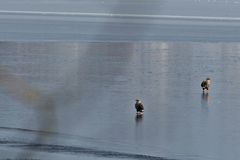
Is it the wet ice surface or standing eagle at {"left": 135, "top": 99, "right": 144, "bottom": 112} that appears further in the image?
standing eagle at {"left": 135, "top": 99, "right": 144, "bottom": 112}

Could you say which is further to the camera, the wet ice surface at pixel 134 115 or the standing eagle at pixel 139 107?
the standing eagle at pixel 139 107

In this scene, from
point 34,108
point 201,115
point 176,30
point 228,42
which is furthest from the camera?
point 176,30

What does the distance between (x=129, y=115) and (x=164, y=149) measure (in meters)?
2.84

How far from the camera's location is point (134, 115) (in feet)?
38.9

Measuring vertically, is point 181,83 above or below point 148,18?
below

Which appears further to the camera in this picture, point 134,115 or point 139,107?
point 139,107

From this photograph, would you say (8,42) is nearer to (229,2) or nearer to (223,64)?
(223,64)

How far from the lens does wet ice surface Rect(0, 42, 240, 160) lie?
3.67 meters

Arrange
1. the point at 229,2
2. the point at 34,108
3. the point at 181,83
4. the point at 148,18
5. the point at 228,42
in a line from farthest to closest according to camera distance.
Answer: the point at 229,2, the point at 228,42, the point at 181,83, the point at 148,18, the point at 34,108

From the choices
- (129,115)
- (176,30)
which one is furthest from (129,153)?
(176,30)

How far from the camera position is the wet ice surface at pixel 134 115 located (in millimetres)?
3674

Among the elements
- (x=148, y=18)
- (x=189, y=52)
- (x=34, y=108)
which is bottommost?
(x=189, y=52)

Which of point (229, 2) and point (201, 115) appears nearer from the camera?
point (201, 115)

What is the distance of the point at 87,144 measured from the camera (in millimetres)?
9164
